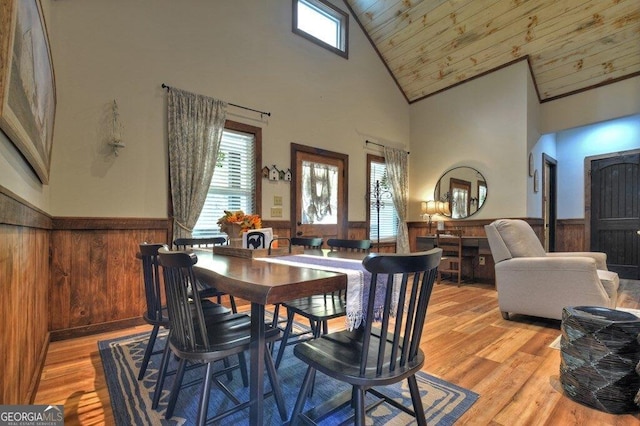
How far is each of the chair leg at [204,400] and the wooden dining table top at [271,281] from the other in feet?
1.19

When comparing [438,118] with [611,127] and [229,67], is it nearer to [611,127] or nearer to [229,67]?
[611,127]

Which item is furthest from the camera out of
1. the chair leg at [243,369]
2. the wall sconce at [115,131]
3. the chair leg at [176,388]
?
the wall sconce at [115,131]

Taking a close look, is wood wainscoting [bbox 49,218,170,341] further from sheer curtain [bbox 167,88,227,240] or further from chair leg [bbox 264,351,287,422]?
chair leg [bbox 264,351,287,422]

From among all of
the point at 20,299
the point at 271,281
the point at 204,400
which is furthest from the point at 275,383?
the point at 20,299

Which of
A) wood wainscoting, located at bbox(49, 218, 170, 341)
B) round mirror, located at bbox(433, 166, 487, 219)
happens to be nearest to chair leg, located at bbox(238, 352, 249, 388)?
wood wainscoting, located at bbox(49, 218, 170, 341)

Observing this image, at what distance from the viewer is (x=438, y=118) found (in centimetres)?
570

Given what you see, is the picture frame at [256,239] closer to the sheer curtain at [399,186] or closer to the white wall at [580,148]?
the sheer curtain at [399,186]

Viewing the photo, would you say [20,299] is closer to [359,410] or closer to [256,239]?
[256,239]

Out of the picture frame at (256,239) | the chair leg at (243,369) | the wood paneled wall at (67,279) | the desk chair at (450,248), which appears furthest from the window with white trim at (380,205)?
the chair leg at (243,369)

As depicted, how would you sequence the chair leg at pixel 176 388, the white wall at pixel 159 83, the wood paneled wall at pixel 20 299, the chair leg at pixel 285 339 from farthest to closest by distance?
the white wall at pixel 159 83 → the chair leg at pixel 285 339 → the chair leg at pixel 176 388 → the wood paneled wall at pixel 20 299

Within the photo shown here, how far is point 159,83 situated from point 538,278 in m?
4.17

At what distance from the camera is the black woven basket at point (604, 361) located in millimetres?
1655

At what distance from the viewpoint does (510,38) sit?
4551 millimetres

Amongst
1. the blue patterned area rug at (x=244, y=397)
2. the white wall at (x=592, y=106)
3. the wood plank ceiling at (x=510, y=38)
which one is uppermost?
the wood plank ceiling at (x=510, y=38)
